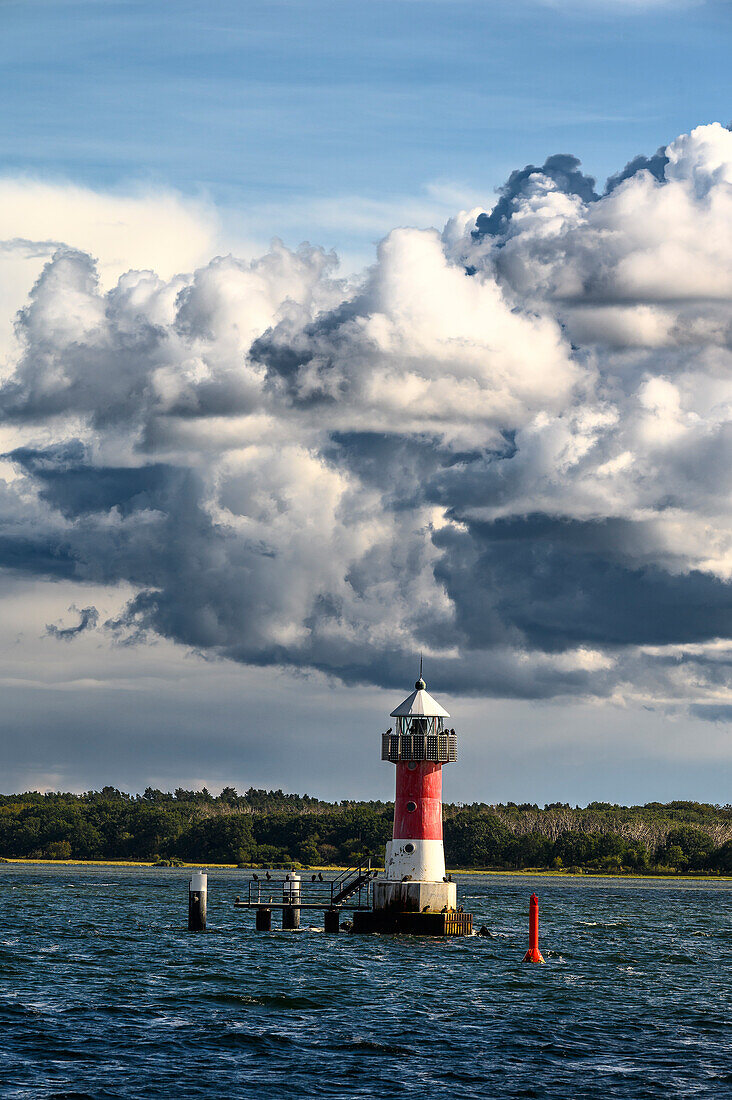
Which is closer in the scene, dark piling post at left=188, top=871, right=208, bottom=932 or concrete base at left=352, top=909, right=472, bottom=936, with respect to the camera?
concrete base at left=352, top=909, right=472, bottom=936

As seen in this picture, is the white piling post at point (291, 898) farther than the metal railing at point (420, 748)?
Yes

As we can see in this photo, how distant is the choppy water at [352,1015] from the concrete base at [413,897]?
1.94 metres

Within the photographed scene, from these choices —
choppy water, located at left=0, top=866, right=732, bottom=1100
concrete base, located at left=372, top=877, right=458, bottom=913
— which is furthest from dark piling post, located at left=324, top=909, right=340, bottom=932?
concrete base, located at left=372, top=877, right=458, bottom=913

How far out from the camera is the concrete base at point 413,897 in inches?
2442

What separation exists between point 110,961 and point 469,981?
16.4m

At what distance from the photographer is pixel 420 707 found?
215ft

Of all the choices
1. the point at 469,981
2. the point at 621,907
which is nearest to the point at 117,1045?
the point at 469,981

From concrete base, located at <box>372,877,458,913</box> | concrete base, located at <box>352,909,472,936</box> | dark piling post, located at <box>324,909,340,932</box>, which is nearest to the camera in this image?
concrete base, located at <box>352,909,472,936</box>

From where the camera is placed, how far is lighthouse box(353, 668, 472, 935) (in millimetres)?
62031

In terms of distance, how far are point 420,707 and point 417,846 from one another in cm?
632

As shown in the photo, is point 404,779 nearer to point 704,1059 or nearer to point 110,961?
point 110,961

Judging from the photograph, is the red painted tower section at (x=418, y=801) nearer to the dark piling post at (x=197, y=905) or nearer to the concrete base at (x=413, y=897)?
the concrete base at (x=413, y=897)

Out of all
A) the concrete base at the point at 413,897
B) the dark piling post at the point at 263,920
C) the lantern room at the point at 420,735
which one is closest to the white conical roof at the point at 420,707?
the lantern room at the point at 420,735

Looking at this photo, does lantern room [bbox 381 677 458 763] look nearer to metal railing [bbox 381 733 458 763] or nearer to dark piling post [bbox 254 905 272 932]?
metal railing [bbox 381 733 458 763]
